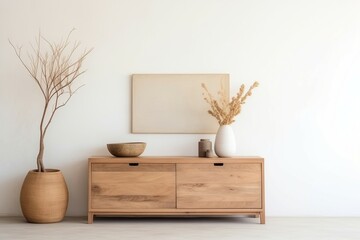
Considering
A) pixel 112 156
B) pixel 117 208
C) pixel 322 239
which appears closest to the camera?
pixel 322 239

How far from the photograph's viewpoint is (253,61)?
480 centimetres

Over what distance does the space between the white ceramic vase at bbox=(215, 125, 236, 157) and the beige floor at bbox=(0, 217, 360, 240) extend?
0.66 metres

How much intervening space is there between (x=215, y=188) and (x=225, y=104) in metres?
0.90

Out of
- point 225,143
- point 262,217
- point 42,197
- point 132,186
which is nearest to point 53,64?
point 42,197

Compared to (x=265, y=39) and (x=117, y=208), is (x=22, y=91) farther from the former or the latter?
(x=265, y=39)

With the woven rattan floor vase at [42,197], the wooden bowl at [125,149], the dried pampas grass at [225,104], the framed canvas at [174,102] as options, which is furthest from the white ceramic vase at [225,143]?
the woven rattan floor vase at [42,197]

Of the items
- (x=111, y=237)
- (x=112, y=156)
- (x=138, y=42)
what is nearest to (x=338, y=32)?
(x=138, y=42)

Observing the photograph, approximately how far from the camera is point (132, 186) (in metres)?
4.34

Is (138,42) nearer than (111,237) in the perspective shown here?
No

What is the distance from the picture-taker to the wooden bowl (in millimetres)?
4395

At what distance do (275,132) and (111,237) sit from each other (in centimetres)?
200

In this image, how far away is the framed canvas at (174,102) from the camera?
4.77m

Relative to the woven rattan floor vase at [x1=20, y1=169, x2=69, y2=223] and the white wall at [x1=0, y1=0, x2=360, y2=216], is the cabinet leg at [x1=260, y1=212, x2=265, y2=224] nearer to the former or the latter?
the white wall at [x1=0, y1=0, x2=360, y2=216]

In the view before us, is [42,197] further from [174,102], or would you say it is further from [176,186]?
[174,102]
